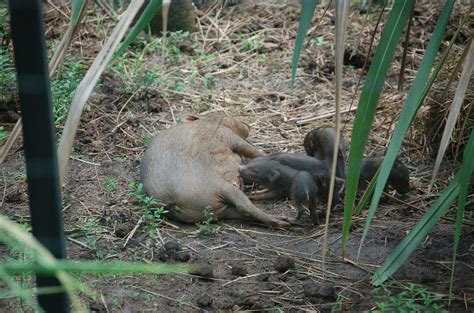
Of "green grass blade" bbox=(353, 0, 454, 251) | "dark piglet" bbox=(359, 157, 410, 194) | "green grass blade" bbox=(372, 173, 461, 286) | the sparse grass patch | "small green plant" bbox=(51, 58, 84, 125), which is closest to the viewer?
"green grass blade" bbox=(353, 0, 454, 251)

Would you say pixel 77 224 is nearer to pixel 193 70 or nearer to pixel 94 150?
pixel 94 150

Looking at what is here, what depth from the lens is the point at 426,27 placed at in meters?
8.12

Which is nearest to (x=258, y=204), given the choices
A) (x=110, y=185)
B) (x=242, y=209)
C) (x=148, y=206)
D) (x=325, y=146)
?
(x=242, y=209)

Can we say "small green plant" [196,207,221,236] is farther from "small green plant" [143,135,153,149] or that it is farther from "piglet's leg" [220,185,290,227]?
"small green plant" [143,135,153,149]

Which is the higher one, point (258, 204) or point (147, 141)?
point (147, 141)

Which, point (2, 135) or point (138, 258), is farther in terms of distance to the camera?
point (2, 135)

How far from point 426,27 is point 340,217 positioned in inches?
146

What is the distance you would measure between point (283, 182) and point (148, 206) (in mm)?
1006

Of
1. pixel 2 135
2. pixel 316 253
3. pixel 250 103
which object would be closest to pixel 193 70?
pixel 250 103

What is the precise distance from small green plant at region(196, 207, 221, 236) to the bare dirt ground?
2.2 inches

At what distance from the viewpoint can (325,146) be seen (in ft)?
18.2

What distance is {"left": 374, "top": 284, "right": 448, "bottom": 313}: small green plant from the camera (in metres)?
3.64

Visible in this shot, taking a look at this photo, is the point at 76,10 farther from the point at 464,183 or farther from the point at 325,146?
the point at 325,146

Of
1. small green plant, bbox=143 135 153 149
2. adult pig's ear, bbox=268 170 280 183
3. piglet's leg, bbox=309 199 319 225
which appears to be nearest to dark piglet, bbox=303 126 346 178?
adult pig's ear, bbox=268 170 280 183
